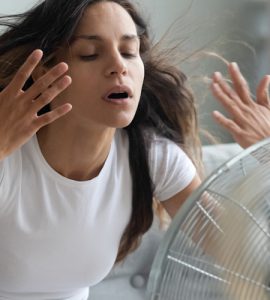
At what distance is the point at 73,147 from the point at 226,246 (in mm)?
385

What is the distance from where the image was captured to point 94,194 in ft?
3.32

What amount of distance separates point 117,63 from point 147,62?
0.67 feet

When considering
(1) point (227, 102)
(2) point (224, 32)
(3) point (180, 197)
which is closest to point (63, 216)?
(3) point (180, 197)

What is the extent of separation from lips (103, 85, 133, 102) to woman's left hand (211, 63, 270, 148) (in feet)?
0.47

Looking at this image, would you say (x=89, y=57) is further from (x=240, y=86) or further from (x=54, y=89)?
(x=240, y=86)

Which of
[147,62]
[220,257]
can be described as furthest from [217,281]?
[147,62]

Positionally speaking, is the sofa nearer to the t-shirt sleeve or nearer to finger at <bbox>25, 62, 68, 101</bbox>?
the t-shirt sleeve

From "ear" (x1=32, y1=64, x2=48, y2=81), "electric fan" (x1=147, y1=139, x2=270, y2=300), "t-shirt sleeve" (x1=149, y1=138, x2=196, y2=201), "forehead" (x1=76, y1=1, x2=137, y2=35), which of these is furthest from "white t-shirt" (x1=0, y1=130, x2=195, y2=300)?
"electric fan" (x1=147, y1=139, x2=270, y2=300)

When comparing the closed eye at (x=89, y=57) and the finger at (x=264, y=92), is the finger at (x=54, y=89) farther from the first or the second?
the finger at (x=264, y=92)

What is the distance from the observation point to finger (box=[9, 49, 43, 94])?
30.3 inches

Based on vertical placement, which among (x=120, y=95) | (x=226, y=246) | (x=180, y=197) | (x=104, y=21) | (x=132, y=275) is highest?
(x=104, y=21)

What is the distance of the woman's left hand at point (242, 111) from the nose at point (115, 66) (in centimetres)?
16

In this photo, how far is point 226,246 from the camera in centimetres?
66

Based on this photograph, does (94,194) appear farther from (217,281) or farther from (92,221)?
(217,281)
